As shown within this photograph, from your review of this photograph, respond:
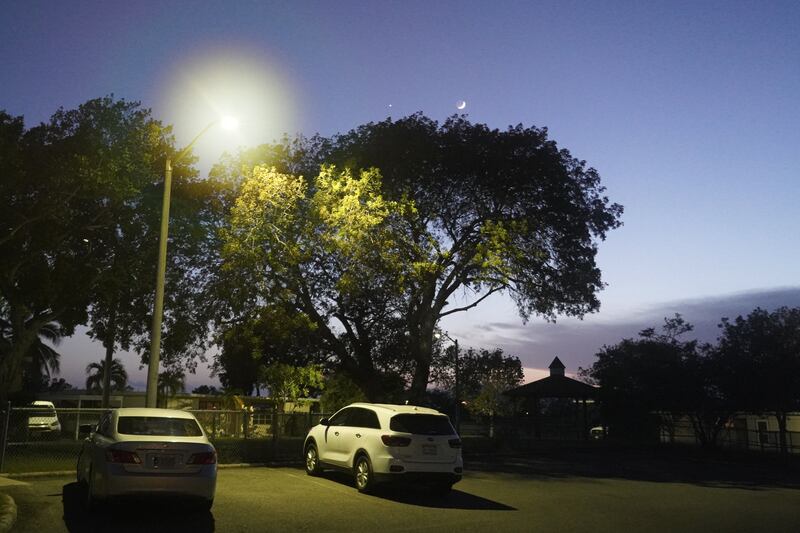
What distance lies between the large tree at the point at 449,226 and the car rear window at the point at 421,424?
31.8 ft

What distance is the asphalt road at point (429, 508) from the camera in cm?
975

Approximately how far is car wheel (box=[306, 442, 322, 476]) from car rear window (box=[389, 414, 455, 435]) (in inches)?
125

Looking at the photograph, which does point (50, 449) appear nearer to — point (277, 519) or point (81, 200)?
point (81, 200)

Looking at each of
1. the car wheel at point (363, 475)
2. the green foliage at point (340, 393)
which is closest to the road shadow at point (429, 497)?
the car wheel at point (363, 475)

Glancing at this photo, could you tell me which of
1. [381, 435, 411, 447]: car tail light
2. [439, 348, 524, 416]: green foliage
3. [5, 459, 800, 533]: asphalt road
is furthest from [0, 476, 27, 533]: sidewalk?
[439, 348, 524, 416]: green foliage

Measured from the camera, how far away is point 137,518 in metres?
9.62

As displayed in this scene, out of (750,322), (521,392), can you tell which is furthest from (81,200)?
(750,322)

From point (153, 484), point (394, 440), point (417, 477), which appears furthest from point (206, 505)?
point (417, 477)

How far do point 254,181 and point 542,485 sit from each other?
12.5 meters

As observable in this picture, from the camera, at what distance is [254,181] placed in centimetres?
2120

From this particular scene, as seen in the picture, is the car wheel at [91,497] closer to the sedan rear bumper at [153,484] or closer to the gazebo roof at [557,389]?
the sedan rear bumper at [153,484]

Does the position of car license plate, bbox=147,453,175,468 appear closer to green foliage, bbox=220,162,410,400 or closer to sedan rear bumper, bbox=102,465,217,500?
sedan rear bumper, bbox=102,465,217,500

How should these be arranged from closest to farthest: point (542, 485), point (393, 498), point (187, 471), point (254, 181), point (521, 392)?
point (187, 471), point (393, 498), point (542, 485), point (254, 181), point (521, 392)

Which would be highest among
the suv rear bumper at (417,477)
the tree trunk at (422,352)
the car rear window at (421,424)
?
the tree trunk at (422,352)
